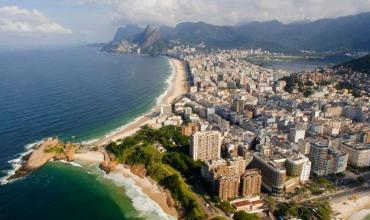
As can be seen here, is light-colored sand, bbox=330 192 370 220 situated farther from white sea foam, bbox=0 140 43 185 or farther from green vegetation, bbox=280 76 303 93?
green vegetation, bbox=280 76 303 93

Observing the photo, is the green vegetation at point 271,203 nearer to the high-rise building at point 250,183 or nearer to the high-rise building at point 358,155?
the high-rise building at point 250,183

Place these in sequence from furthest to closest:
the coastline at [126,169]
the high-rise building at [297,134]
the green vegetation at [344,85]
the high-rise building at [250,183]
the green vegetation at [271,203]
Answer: the green vegetation at [344,85] → the high-rise building at [297,134] → the coastline at [126,169] → the high-rise building at [250,183] → the green vegetation at [271,203]

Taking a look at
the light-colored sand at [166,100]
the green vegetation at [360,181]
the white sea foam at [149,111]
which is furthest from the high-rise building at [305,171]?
the white sea foam at [149,111]

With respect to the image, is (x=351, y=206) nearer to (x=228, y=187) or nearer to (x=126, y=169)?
(x=228, y=187)

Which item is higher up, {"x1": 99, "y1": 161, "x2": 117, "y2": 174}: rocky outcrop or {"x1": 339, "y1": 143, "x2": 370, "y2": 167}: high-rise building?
{"x1": 339, "y1": 143, "x2": 370, "y2": 167}: high-rise building

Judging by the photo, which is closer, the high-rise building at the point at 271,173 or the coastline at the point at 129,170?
the coastline at the point at 129,170

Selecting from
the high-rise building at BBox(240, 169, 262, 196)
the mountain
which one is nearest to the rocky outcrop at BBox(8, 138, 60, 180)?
the high-rise building at BBox(240, 169, 262, 196)

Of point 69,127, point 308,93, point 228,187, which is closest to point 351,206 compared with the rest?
point 228,187
